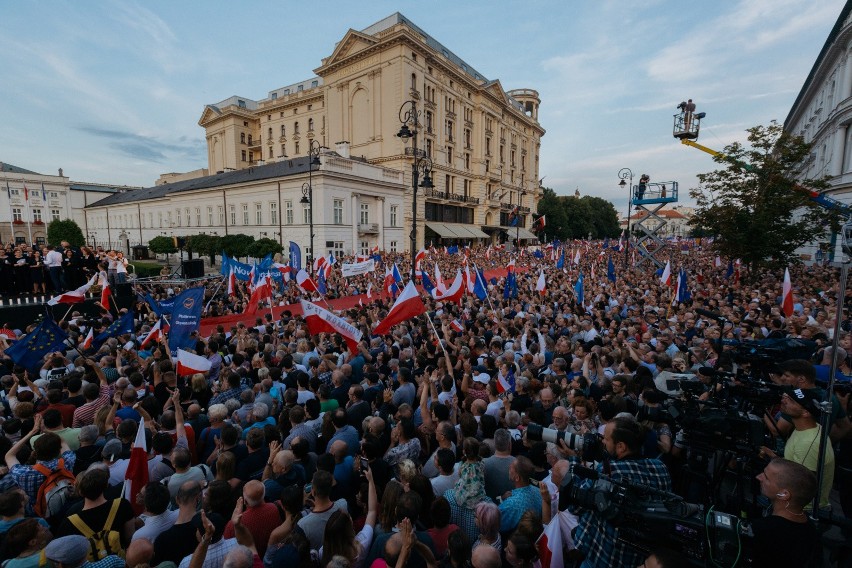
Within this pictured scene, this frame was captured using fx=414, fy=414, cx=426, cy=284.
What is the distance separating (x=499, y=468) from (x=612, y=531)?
1279 mm

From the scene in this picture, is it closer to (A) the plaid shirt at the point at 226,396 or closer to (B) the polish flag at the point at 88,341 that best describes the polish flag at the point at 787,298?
(A) the plaid shirt at the point at 226,396

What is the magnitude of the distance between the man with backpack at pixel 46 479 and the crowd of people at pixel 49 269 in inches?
608

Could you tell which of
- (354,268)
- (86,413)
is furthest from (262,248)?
(86,413)

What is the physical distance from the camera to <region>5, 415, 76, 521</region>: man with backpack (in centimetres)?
375

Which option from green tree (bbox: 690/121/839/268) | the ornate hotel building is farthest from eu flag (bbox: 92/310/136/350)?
the ornate hotel building

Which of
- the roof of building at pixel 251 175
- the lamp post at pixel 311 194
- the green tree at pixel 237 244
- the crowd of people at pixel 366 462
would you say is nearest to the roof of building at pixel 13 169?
the roof of building at pixel 251 175

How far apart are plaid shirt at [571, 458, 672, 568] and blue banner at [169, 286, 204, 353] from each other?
8.30 m

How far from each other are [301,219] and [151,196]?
3443cm

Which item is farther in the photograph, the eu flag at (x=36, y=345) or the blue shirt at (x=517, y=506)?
the eu flag at (x=36, y=345)

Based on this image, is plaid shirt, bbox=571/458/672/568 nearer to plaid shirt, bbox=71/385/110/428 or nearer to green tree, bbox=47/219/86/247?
plaid shirt, bbox=71/385/110/428

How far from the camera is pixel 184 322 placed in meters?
8.85

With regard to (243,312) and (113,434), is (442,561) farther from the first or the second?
(243,312)

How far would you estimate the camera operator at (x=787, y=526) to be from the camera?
2.46 m

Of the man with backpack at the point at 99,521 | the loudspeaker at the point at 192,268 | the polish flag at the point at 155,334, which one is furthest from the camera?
the loudspeaker at the point at 192,268
